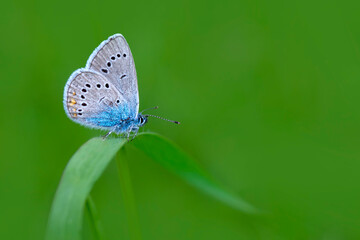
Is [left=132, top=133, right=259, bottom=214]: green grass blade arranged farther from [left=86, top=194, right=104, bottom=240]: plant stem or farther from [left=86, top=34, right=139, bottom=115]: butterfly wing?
[left=86, top=34, right=139, bottom=115]: butterfly wing

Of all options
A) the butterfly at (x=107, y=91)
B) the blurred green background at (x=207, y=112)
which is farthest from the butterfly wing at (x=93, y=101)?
the blurred green background at (x=207, y=112)

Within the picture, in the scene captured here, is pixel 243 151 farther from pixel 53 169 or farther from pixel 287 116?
pixel 53 169

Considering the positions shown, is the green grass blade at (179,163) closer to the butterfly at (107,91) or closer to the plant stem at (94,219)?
the plant stem at (94,219)

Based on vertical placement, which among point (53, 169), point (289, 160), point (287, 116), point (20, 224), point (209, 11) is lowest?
point (20, 224)

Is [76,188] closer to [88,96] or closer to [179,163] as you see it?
[179,163]

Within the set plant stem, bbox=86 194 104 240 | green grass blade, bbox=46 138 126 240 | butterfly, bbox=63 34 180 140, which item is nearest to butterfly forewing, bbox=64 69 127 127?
butterfly, bbox=63 34 180 140

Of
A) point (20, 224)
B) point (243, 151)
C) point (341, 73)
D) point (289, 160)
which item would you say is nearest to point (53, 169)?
point (20, 224)
